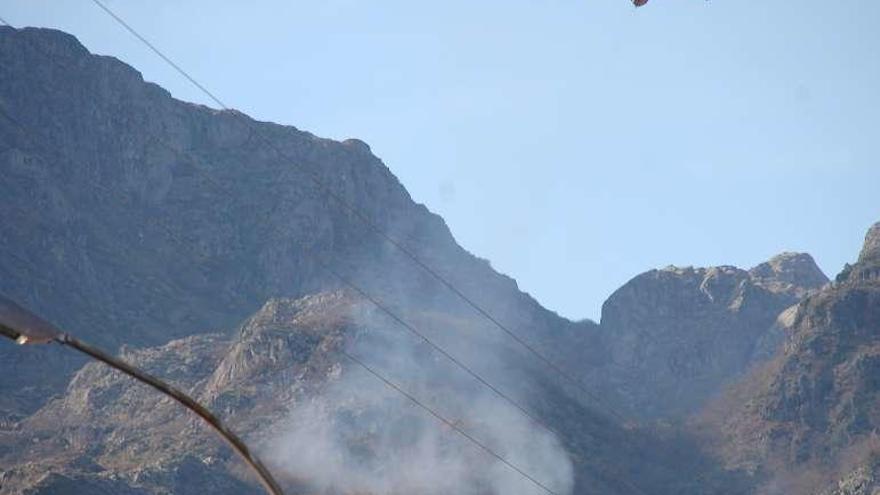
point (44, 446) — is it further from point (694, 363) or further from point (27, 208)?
point (694, 363)

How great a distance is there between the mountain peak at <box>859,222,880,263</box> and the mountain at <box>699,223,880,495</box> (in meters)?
0.22

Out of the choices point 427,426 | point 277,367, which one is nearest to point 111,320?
point 277,367

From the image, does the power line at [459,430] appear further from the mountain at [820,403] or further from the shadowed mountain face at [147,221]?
the shadowed mountain face at [147,221]

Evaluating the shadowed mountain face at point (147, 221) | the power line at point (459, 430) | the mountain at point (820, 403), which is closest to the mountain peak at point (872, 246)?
the mountain at point (820, 403)

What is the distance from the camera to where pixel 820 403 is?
14700 centimetres

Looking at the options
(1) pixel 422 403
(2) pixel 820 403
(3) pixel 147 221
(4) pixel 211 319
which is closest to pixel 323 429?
(1) pixel 422 403

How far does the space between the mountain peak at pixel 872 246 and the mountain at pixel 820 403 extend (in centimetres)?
22

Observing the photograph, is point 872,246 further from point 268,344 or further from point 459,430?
point 268,344

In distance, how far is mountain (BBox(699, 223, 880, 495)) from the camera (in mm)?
138125

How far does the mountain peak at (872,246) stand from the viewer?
537 feet

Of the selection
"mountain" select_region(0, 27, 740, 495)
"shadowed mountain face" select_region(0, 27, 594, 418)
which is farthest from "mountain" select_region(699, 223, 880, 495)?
"shadowed mountain face" select_region(0, 27, 594, 418)

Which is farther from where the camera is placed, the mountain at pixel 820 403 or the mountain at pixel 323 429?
the mountain at pixel 820 403

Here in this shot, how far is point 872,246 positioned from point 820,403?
2868 cm

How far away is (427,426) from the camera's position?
139 meters
